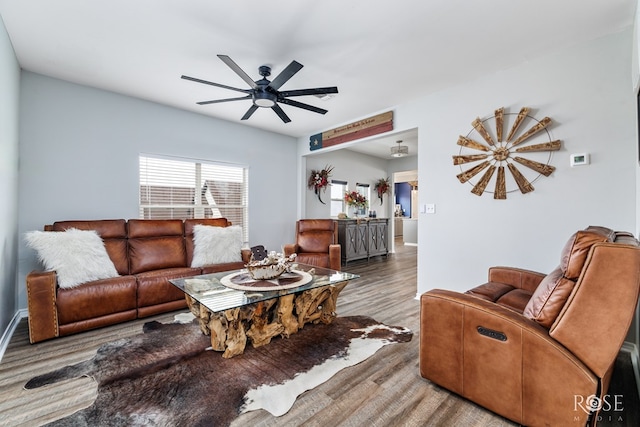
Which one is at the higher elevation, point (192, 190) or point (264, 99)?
point (264, 99)

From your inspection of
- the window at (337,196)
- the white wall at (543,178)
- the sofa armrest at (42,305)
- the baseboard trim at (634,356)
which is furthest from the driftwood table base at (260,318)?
the window at (337,196)

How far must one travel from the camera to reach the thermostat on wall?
2.56m

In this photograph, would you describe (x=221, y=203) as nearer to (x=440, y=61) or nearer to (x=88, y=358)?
(x=88, y=358)

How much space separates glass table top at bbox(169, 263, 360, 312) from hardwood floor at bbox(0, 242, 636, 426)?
0.69 m

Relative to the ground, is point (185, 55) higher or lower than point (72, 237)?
higher

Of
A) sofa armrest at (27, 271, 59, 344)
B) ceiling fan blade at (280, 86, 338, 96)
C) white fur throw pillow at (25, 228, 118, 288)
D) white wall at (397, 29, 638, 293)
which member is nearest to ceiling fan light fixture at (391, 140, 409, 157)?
white wall at (397, 29, 638, 293)

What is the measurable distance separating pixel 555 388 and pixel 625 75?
106 inches

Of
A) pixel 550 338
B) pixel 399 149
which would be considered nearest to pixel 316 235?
pixel 399 149

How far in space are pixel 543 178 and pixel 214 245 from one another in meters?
3.79

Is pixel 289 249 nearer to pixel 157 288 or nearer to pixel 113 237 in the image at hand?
pixel 157 288

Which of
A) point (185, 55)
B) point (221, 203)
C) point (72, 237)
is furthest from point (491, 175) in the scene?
point (72, 237)

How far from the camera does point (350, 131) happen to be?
4.73m

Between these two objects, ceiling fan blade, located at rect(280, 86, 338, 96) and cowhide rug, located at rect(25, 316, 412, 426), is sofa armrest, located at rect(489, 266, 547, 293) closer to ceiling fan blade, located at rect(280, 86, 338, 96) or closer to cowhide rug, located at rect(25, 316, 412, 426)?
cowhide rug, located at rect(25, 316, 412, 426)

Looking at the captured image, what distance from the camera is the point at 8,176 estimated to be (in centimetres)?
261
